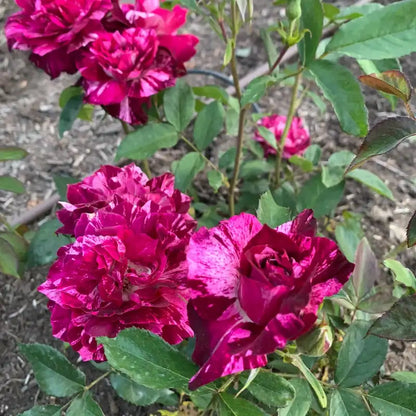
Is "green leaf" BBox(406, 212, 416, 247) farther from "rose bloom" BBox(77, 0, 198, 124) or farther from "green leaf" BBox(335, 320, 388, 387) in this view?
"rose bloom" BBox(77, 0, 198, 124)

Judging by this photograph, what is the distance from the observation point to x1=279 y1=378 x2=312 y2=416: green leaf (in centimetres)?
63

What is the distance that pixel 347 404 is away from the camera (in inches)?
25.3

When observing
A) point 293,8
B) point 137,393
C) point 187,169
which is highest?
point 293,8

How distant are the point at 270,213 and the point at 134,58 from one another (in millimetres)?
354

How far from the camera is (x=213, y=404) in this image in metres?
0.63

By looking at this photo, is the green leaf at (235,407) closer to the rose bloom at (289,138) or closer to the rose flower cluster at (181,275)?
the rose flower cluster at (181,275)

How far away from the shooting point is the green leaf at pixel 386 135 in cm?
57

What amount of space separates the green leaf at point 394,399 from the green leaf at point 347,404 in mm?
13

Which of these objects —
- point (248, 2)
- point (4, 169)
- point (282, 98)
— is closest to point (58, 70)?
point (248, 2)

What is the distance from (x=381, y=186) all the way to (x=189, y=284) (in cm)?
73

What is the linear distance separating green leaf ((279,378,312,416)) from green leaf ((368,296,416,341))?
0.14 meters

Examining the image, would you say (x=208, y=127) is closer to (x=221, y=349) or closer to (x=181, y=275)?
(x=181, y=275)

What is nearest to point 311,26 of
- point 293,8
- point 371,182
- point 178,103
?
point 293,8

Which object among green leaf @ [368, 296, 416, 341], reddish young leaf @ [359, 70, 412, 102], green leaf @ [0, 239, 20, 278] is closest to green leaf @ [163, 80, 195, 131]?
green leaf @ [0, 239, 20, 278]
